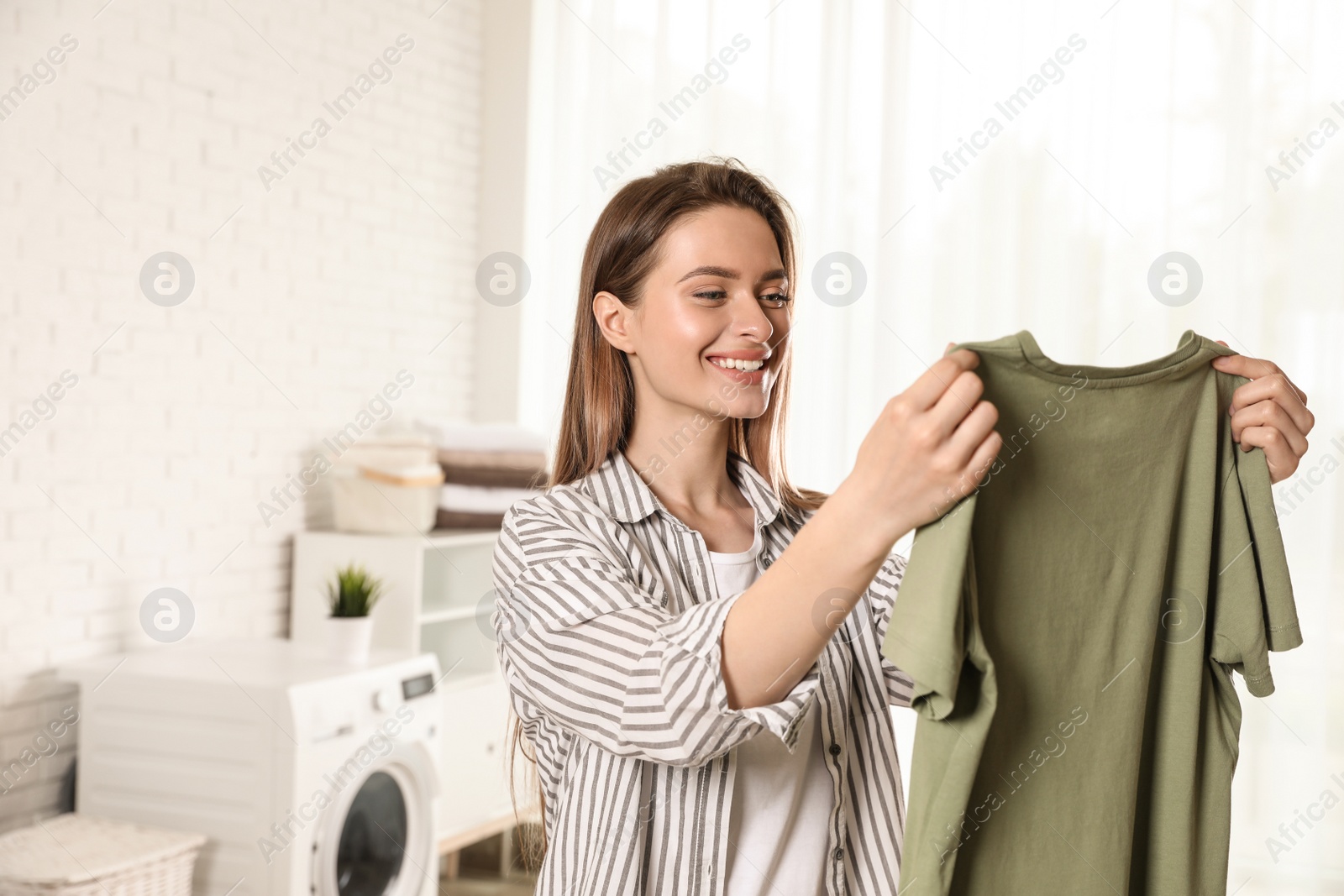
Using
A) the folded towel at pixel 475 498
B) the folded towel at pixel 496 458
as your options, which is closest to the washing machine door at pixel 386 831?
the folded towel at pixel 475 498

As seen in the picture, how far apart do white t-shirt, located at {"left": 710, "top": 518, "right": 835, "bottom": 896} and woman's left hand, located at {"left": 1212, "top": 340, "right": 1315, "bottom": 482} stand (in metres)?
0.53

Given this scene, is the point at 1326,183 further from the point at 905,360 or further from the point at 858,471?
the point at 858,471

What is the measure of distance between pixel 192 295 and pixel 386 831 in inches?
59.4

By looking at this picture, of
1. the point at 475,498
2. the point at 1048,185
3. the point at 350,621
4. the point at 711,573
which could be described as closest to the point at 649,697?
the point at 711,573

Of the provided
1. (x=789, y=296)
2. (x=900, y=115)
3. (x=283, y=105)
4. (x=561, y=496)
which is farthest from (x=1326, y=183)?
(x=283, y=105)

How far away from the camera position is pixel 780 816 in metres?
1.26

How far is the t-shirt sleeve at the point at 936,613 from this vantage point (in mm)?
951

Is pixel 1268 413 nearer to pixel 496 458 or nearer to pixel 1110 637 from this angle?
pixel 1110 637

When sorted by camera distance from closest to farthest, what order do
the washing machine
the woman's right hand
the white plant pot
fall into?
the woman's right hand → the washing machine → the white plant pot

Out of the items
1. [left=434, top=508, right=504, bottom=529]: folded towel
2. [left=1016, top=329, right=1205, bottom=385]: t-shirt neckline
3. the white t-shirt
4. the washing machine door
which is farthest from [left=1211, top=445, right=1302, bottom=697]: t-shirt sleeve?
[left=434, top=508, right=504, bottom=529]: folded towel

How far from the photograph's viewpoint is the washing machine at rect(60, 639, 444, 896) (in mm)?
2574

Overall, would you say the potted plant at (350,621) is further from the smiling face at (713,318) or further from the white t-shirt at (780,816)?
the white t-shirt at (780,816)

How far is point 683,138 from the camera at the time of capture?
3.81 meters

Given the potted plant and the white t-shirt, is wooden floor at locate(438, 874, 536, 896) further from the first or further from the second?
the white t-shirt
